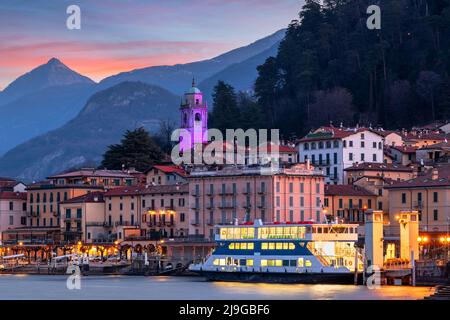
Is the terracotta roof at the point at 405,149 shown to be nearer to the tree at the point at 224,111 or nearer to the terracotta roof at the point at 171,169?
the terracotta roof at the point at 171,169

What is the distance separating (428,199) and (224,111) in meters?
53.2

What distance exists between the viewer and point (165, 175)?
126m

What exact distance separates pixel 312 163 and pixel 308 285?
3958cm

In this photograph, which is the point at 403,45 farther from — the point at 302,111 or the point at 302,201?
the point at 302,201

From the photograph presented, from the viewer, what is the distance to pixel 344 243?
295 ft

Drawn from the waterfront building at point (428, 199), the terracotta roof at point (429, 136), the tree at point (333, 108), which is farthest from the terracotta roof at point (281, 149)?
the waterfront building at point (428, 199)

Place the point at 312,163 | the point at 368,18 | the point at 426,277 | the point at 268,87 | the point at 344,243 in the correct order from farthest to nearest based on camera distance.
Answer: the point at 268,87 → the point at 368,18 → the point at 312,163 → the point at 344,243 → the point at 426,277

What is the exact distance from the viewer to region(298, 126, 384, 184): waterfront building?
124m

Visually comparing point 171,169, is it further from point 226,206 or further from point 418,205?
point 418,205

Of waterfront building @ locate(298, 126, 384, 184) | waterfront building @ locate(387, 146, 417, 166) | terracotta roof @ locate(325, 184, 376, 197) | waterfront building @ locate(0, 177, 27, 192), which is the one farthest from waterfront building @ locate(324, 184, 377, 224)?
waterfront building @ locate(0, 177, 27, 192)

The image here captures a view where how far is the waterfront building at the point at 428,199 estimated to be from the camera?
10119 cm

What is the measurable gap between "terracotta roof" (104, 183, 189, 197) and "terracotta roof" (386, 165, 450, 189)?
66.4ft
